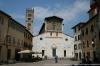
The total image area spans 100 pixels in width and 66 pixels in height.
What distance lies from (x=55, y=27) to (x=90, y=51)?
39326 millimetres

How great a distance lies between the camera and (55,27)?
98.1m

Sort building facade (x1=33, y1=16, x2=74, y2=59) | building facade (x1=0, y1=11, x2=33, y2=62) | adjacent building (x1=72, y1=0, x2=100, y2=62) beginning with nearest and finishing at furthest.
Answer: building facade (x1=0, y1=11, x2=33, y2=62), adjacent building (x1=72, y1=0, x2=100, y2=62), building facade (x1=33, y1=16, x2=74, y2=59)

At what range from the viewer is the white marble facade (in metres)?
94.7

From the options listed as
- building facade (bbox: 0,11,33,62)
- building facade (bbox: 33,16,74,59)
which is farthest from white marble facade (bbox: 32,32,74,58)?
building facade (bbox: 0,11,33,62)

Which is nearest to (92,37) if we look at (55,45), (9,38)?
(9,38)

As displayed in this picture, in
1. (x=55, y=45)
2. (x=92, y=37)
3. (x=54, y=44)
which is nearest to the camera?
(x=92, y=37)

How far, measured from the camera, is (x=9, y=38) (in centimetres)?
5269

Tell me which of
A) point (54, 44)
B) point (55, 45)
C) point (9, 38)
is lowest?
point (9, 38)

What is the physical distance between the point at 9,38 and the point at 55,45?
144ft

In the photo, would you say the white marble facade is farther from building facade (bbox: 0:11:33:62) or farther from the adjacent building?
building facade (bbox: 0:11:33:62)

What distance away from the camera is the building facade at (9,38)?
158 ft

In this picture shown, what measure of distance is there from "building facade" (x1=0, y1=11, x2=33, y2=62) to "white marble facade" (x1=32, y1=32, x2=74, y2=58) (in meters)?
30.7

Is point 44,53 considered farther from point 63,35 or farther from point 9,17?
point 9,17

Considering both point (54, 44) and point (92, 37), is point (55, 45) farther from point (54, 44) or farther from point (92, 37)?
point (92, 37)
